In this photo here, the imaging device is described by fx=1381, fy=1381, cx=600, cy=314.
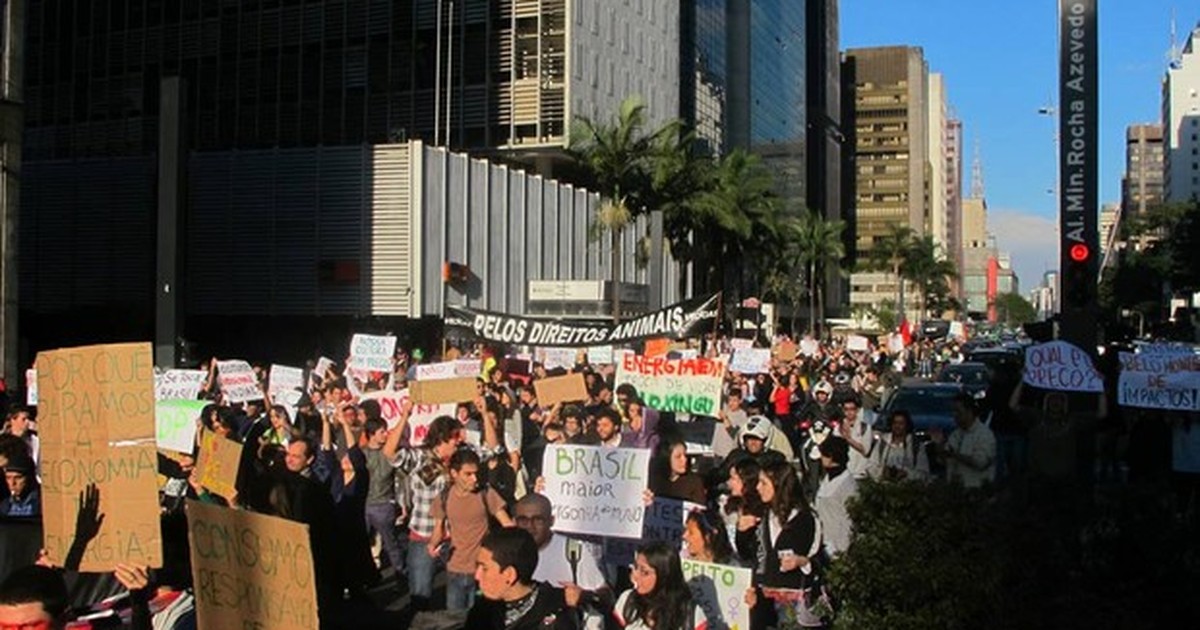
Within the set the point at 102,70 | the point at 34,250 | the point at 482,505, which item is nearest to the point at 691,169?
the point at 34,250

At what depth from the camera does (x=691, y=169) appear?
49.6m

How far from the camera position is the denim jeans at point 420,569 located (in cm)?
969

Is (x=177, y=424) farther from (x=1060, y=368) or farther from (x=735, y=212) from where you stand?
(x=735, y=212)

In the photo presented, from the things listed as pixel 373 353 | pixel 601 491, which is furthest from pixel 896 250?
pixel 601 491

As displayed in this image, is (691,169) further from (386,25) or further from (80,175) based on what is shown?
(80,175)

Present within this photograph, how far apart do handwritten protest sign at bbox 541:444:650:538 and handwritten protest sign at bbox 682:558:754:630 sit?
1356 mm

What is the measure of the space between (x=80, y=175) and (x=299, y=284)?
867 centimetres

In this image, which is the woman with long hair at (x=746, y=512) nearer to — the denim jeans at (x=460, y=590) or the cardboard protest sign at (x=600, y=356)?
the denim jeans at (x=460, y=590)

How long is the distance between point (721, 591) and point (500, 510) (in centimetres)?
199

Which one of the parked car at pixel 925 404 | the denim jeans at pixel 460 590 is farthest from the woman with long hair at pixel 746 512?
the parked car at pixel 925 404

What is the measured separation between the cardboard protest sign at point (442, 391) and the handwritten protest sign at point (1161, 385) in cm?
636

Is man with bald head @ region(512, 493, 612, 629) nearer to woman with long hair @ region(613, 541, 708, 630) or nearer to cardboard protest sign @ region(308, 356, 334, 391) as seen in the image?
woman with long hair @ region(613, 541, 708, 630)

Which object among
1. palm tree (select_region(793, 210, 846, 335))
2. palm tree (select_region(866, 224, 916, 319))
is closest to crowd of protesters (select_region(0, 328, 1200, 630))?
palm tree (select_region(793, 210, 846, 335))

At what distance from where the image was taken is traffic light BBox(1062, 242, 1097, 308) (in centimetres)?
1333
